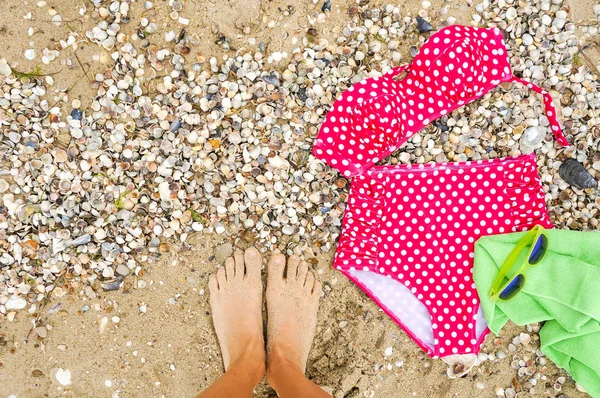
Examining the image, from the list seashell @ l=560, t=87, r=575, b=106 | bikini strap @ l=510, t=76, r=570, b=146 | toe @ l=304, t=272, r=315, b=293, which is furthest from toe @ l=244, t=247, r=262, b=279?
seashell @ l=560, t=87, r=575, b=106

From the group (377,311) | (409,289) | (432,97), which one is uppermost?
(432,97)

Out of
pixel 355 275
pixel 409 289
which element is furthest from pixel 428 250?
pixel 355 275

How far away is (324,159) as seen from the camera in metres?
2.23

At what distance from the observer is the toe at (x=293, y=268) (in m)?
2.32

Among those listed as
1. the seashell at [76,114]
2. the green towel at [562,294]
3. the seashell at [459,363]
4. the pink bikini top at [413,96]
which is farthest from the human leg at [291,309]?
the seashell at [76,114]

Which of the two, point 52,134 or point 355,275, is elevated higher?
point 52,134

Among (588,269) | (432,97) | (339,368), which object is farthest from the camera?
(339,368)

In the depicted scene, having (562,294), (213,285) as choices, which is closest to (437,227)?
(562,294)

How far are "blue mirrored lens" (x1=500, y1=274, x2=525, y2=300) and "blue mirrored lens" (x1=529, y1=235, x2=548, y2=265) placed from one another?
9cm

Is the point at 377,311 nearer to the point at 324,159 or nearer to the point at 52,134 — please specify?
the point at 324,159

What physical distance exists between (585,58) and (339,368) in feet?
6.33

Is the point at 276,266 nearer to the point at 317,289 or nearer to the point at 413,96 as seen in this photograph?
the point at 317,289

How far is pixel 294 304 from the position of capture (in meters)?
2.33

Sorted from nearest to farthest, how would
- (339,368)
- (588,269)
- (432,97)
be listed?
(588,269) → (432,97) → (339,368)
